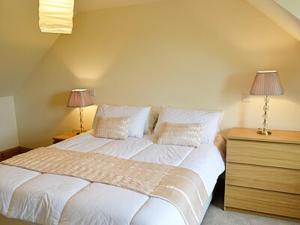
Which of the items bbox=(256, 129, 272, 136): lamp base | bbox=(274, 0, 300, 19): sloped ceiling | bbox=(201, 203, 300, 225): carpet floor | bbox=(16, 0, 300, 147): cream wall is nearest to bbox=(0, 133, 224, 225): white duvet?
bbox=(201, 203, 300, 225): carpet floor

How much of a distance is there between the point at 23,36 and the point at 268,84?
292cm

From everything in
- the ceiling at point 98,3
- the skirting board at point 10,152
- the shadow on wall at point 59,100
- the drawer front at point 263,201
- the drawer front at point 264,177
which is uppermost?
the ceiling at point 98,3

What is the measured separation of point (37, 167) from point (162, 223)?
122 cm

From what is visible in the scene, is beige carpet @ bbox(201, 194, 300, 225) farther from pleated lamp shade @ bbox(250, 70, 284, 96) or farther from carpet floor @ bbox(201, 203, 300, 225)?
pleated lamp shade @ bbox(250, 70, 284, 96)

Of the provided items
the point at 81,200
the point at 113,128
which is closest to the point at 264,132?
the point at 113,128

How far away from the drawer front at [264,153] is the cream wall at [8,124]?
350 cm

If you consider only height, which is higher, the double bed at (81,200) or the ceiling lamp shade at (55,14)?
the ceiling lamp shade at (55,14)

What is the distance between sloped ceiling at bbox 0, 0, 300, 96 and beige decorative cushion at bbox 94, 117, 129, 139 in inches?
57.2

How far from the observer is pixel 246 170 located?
8.58 ft

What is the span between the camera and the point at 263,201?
258cm

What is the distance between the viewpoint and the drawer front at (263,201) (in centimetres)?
249

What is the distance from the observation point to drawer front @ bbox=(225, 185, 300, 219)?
2.49m

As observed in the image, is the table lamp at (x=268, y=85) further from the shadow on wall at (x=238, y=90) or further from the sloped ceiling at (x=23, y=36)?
the sloped ceiling at (x=23, y=36)

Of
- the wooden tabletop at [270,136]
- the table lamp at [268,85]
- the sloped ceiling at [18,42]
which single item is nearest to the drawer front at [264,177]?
the wooden tabletop at [270,136]
